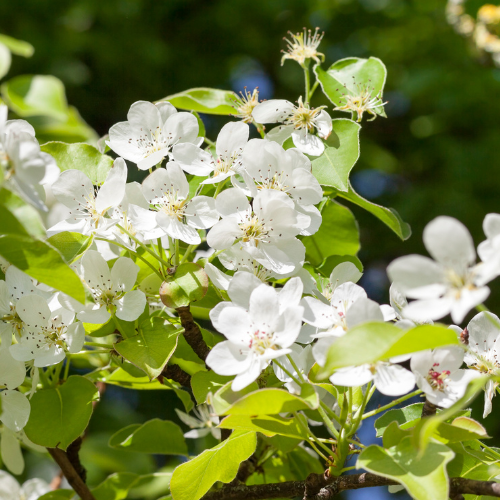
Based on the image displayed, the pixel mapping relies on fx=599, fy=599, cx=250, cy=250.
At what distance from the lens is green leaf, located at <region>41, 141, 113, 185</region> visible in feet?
3.62

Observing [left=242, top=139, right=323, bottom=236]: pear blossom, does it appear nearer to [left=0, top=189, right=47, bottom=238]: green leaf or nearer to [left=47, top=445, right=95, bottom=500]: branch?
[left=0, top=189, right=47, bottom=238]: green leaf

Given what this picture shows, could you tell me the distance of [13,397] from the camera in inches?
39.2

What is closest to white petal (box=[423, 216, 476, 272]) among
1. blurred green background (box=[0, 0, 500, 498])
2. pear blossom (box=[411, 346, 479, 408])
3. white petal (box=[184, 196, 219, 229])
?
pear blossom (box=[411, 346, 479, 408])

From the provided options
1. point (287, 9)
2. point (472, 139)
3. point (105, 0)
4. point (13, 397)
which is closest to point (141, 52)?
point (105, 0)

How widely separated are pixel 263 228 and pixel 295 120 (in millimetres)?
274

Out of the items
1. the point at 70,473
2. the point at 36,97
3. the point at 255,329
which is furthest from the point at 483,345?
the point at 36,97

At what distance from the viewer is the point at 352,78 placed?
127 cm

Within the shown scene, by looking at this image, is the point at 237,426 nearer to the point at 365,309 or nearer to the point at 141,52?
the point at 365,309

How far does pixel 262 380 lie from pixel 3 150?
52 centimetres

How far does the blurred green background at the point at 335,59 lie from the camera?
3311 millimetres

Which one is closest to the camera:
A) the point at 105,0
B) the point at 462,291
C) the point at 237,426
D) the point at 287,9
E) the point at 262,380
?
the point at 462,291

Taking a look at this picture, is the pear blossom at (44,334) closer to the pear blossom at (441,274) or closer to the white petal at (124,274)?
the white petal at (124,274)

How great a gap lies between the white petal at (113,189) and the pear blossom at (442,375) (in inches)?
20.5

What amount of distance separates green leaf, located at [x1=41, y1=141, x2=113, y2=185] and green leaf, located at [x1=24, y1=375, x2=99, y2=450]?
0.37 meters
